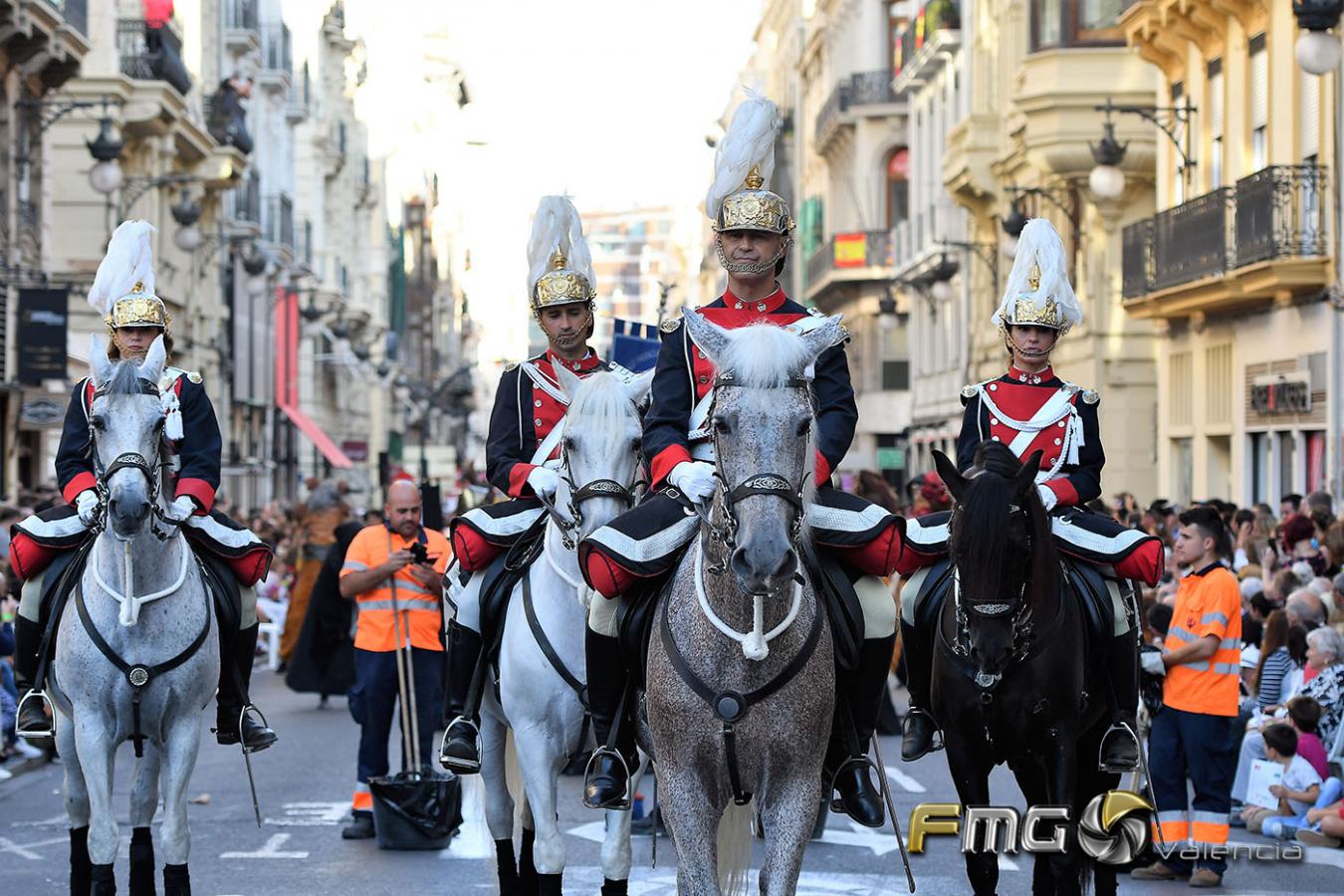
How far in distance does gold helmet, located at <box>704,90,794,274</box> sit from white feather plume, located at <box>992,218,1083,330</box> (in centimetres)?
174

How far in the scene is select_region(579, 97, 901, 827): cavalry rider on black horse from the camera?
861 cm

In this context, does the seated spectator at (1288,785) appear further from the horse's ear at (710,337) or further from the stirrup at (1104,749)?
the horse's ear at (710,337)

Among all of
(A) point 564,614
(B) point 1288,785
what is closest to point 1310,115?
(B) point 1288,785

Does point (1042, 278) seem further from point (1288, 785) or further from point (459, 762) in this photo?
point (1288, 785)

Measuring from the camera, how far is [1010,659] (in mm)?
9953

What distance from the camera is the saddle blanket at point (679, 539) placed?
8.59 m

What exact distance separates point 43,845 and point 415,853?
90.1 inches

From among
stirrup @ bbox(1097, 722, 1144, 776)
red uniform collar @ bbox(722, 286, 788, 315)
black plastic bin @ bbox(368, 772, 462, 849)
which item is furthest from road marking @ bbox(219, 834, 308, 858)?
red uniform collar @ bbox(722, 286, 788, 315)

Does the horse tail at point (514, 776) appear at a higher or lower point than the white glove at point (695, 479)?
lower

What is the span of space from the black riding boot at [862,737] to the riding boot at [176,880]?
10.9ft

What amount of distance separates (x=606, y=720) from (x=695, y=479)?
1.64 meters

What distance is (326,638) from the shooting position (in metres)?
23.0

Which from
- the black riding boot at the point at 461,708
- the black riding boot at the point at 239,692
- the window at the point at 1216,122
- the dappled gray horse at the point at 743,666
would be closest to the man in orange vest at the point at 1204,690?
the black riding boot at the point at 461,708

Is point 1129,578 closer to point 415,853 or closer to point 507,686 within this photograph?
point 507,686
